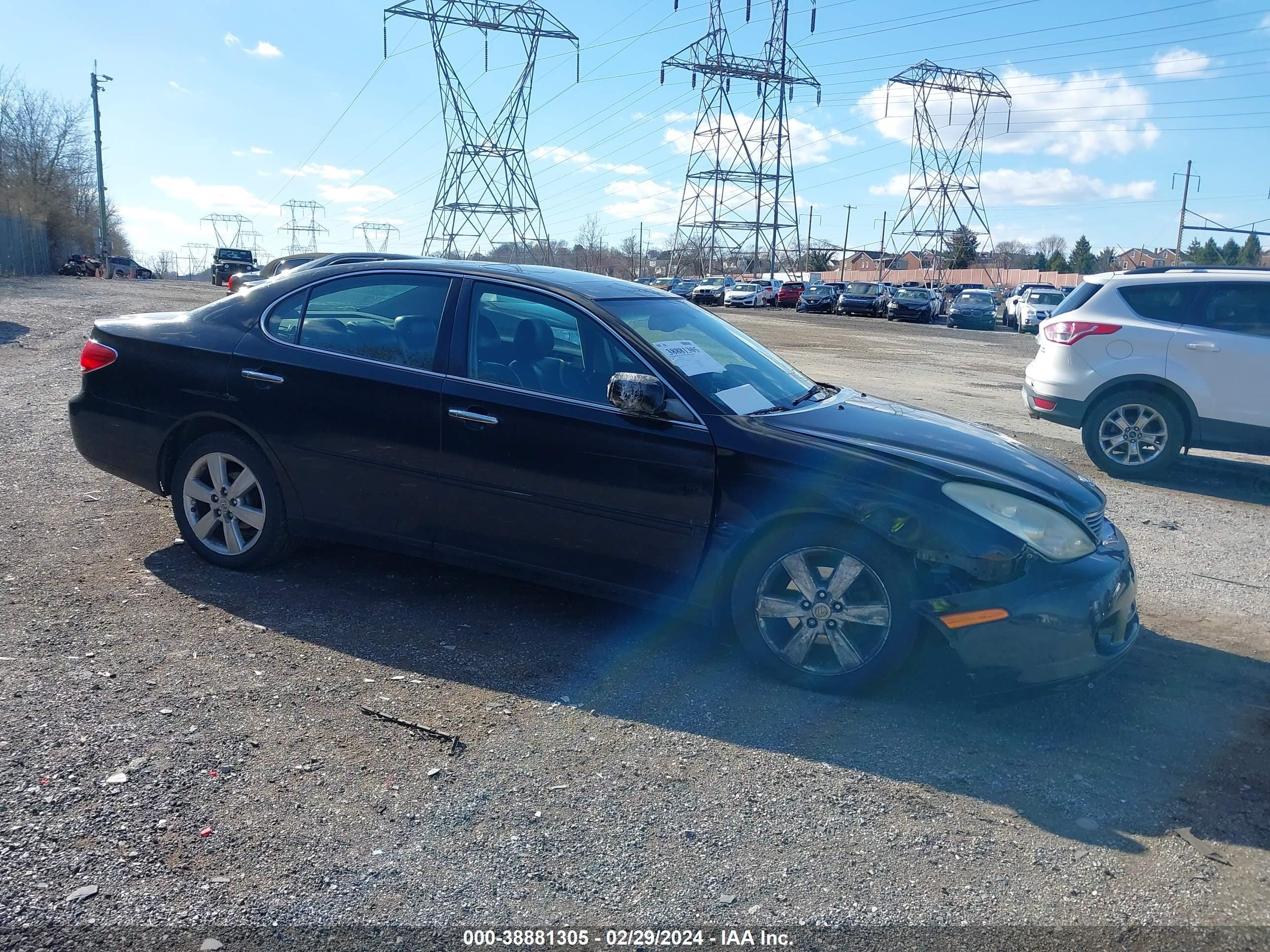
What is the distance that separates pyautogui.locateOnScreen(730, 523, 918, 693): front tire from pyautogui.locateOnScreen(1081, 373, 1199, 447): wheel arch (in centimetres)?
592

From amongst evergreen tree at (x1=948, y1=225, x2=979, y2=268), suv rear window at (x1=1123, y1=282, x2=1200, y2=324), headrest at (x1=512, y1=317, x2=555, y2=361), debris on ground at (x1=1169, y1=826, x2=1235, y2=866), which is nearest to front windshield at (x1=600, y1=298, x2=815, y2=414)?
headrest at (x1=512, y1=317, x2=555, y2=361)

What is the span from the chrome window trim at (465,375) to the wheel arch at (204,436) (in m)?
0.48

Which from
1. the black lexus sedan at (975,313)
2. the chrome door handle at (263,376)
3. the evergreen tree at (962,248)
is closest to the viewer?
the chrome door handle at (263,376)

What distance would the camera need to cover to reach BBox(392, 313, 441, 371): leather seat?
473 cm

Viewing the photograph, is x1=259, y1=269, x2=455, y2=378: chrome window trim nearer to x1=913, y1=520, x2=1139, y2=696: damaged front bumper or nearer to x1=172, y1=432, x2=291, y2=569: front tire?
x1=172, y1=432, x2=291, y2=569: front tire

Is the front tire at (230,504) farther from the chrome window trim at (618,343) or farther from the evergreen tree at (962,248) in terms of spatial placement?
the evergreen tree at (962,248)

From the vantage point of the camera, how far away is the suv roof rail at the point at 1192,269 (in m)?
8.52

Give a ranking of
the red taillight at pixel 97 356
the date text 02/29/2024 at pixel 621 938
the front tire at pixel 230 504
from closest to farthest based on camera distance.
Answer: the date text 02/29/2024 at pixel 621 938 < the front tire at pixel 230 504 < the red taillight at pixel 97 356

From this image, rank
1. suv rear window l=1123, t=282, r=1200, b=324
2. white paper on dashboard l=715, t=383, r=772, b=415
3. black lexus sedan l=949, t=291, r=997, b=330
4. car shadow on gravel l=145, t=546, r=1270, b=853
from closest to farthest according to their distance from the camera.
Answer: car shadow on gravel l=145, t=546, r=1270, b=853 → white paper on dashboard l=715, t=383, r=772, b=415 → suv rear window l=1123, t=282, r=1200, b=324 → black lexus sedan l=949, t=291, r=997, b=330

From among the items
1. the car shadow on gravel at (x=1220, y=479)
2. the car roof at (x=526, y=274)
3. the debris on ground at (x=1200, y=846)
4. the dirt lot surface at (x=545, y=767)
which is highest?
the car roof at (x=526, y=274)

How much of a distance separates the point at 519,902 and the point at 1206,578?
4.89 metres

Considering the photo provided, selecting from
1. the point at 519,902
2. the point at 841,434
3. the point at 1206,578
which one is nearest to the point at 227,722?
the point at 519,902

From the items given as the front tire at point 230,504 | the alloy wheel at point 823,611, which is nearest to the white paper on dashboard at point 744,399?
the alloy wheel at point 823,611

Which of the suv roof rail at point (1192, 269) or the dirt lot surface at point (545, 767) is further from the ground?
the suv roof rail at point (1192, 269)
